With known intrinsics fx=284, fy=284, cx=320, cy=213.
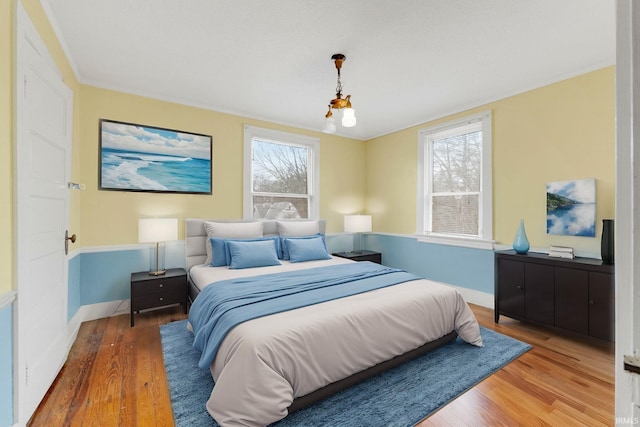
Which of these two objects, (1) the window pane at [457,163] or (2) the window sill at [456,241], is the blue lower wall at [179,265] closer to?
(2) the window sill at [456,241]

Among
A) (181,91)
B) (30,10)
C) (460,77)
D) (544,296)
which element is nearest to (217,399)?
(30,10)

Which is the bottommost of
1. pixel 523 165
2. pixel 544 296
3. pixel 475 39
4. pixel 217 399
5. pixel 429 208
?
pixel 217 399

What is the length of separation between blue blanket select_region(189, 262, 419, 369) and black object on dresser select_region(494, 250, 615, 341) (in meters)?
1.14

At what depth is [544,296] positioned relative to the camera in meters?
2.76

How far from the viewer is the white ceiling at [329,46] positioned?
1.98 m

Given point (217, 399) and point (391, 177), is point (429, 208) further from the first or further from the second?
point (217, 399)

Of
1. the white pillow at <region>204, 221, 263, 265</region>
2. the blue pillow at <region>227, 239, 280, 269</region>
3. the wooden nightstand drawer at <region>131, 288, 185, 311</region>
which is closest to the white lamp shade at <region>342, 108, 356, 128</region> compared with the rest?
the blue pillow at <region>227, 239, 280, 269</region>

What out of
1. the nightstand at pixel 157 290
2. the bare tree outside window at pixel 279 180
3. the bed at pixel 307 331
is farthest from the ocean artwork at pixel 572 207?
the nightstand at pixel 157 290

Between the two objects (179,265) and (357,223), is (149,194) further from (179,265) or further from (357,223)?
(357,223)

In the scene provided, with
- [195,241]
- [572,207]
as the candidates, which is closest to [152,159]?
[195,241]

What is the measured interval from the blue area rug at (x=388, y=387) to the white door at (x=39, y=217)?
2.50 ft

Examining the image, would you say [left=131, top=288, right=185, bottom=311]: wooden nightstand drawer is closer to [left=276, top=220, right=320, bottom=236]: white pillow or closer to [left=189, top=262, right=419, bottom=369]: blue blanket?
[left=189, top=262, right=419, bottom=369]: blue blanket

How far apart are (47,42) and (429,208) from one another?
443cm

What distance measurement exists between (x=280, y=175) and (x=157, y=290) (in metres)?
2.31
